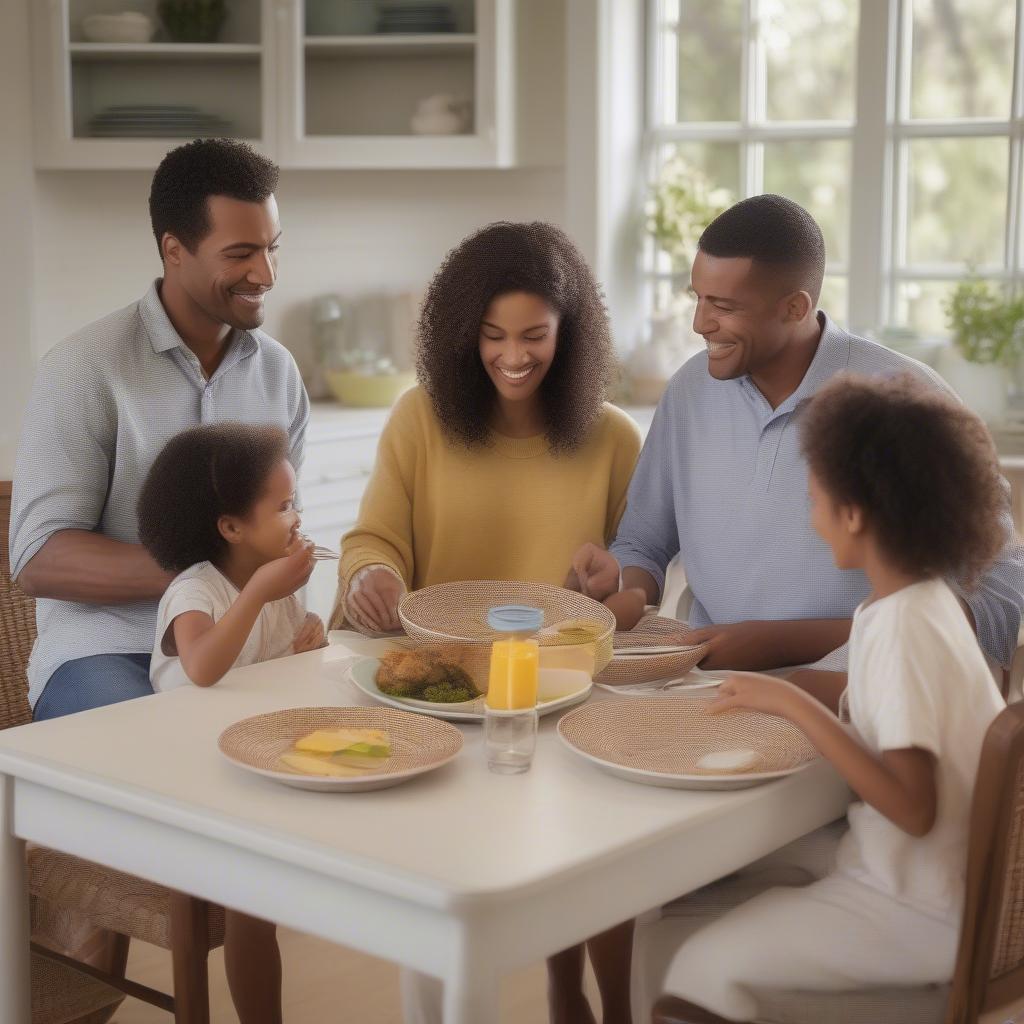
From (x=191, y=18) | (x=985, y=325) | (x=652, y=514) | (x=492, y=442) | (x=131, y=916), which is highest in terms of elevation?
(x=191, y=18)

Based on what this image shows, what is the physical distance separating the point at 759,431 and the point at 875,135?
8.03 feet

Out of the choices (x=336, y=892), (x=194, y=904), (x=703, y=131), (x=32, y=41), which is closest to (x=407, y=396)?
(x=194, y=904)

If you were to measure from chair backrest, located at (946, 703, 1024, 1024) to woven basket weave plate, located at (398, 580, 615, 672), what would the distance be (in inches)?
21.2

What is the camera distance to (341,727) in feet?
5.54

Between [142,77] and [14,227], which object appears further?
[142,77]

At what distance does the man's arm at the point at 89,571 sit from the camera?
233cm

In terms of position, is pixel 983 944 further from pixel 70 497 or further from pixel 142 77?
pixel 142 77

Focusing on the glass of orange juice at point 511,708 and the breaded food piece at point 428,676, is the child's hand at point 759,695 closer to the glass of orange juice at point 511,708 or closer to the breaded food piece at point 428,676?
the glass of orange juice at point 511,708

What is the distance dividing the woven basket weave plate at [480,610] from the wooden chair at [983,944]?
0.50 m

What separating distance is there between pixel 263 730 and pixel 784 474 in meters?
0.93

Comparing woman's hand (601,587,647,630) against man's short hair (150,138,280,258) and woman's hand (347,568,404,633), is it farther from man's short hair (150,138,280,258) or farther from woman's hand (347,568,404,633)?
man's short hair (150,138,280,258)

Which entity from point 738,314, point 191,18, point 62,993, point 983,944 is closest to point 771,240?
point 738,314

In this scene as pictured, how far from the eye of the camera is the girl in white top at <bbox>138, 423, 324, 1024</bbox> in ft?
6.64

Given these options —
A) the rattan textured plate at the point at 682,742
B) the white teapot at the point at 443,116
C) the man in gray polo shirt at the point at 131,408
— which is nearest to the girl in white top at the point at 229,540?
the man in gray polo shirt at the point at 131,408
